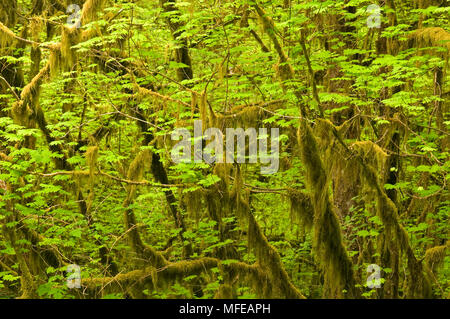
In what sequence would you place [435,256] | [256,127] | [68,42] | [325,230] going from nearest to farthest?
1. [325,230]
2. [435,256]
3. [256,127]
4. [68,42]

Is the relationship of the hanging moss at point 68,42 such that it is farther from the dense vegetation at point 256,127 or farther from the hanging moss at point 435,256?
the hanging moss at point 435,256

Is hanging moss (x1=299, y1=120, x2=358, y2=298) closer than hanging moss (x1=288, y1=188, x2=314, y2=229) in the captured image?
Yes

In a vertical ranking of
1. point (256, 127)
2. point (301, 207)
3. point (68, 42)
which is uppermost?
point (68, 42)

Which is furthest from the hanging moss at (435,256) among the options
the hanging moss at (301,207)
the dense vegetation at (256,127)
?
the hanging moss at (301,207)

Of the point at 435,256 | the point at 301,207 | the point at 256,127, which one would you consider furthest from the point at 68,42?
the point at 435,256

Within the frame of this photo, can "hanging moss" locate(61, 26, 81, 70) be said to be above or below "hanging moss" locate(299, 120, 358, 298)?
above

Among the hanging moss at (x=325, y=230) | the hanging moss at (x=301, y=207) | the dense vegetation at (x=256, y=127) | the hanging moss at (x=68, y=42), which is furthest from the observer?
the hanging moss at (x=68, y=42)

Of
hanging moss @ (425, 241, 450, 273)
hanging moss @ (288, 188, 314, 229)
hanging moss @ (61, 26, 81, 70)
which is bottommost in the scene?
hanging moss @ (425, 241, 450, 273)

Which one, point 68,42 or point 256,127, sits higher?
point 68,42

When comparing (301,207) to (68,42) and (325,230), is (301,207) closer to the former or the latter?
(325,230)

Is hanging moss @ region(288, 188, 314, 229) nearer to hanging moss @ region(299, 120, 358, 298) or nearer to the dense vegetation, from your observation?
the dense vegetation

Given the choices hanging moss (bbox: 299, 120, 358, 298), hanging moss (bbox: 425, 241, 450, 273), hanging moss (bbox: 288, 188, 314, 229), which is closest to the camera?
hanging moss (bbox: 299, 120, 358, 298)

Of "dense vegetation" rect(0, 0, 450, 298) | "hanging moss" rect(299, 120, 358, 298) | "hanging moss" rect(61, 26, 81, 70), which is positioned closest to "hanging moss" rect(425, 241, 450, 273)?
"dense vegetation" rect(0, 0, 450, 298)

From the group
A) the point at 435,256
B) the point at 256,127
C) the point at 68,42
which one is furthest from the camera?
the point at 68,42
